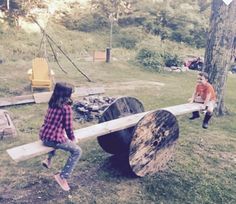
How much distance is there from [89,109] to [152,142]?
372cm

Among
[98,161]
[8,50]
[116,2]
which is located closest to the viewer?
[98,161]

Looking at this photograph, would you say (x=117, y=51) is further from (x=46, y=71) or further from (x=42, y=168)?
(x=42, y=168)

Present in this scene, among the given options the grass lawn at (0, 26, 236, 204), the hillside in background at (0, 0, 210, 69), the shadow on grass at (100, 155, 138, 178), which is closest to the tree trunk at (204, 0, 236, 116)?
the grass lawn at (0, 26, 236, 204)

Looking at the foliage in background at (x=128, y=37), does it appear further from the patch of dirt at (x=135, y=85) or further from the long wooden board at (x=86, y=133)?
the long wooden board at (x=86, y=133)

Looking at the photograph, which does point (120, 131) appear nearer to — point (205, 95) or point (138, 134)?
point (138, 134)

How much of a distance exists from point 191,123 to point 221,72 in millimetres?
1709

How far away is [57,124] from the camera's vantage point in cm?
498

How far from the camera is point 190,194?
564cm

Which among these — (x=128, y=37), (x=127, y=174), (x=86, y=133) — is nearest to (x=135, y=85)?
(x=127, y=174)

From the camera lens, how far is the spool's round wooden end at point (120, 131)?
6199mm

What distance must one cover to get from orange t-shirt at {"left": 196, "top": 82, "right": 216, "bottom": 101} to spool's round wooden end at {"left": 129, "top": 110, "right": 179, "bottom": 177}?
6.01 ft

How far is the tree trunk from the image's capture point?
30.0ft

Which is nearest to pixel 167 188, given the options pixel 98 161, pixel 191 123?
pixel 98 161

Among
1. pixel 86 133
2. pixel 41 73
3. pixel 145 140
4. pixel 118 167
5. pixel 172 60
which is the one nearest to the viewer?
pixel 86 133
